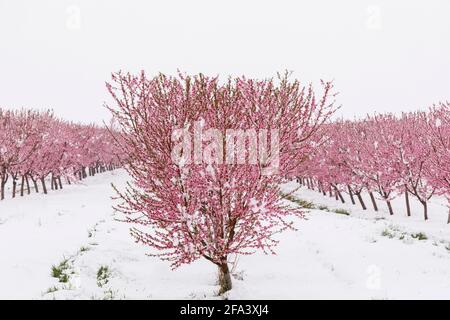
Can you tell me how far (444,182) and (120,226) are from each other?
44.6ft

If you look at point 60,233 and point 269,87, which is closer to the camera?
point 269,87

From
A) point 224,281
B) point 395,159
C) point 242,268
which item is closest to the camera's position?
point 224,281

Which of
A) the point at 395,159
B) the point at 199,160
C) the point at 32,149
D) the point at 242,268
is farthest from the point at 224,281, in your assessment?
the point at 32,149

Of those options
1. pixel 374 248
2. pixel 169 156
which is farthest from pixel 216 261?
pixel 374 248

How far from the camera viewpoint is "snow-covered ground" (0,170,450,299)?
24.0 ft

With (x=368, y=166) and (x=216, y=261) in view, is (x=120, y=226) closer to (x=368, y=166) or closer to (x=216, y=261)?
(x=216, y=261)
